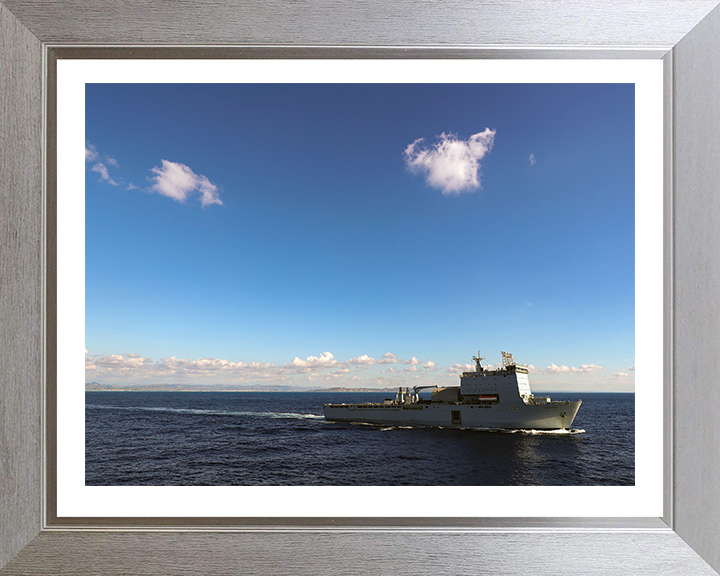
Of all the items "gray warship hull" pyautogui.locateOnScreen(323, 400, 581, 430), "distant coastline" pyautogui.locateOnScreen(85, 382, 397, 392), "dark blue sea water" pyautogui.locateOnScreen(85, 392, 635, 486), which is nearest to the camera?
"dark blue sea water" pyautogui.locateOnScreen(85, 392, 635, 486)

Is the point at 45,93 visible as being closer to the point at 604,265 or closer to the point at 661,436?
the point at 661,436

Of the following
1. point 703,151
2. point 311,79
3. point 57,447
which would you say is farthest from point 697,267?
point 57,447

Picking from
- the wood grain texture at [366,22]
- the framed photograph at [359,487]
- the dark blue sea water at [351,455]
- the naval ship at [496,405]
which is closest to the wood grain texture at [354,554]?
the framed photograph at [359,487]

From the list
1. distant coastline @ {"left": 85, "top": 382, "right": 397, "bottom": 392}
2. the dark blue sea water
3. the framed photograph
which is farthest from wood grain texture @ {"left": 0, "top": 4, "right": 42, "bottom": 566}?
distant coastline @ {"left": 85, "top": 382, "right": 397, "bottom": 392}

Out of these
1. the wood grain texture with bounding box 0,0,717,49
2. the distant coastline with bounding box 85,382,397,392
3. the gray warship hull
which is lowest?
the distant coastline with bounding box 85,382,397,392

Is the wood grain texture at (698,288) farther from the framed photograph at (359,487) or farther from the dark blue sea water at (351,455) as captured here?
the dark blue sea water at (351,455)

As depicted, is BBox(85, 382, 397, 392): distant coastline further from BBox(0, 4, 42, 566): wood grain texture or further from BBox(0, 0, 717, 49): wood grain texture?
BBox(0, 0, 717, 49): wood grain texture

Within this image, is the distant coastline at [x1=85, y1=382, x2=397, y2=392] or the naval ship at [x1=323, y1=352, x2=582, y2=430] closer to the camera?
the naval ship at [x1=323, y1=352, x2=582, y2=430]
